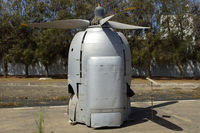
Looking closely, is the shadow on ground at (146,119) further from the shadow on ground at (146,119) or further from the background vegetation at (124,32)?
the background vegetation at (124,32)

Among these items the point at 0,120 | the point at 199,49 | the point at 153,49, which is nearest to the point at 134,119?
the point at 0,120

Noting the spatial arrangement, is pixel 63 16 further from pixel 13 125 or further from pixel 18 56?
pixel 13 125

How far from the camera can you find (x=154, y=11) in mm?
29297

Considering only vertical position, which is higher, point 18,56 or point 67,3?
point 67,3

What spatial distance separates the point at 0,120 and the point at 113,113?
4.53m

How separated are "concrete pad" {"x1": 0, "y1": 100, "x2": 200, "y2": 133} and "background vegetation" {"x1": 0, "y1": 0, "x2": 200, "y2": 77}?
18004 mm

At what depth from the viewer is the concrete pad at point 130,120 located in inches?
289

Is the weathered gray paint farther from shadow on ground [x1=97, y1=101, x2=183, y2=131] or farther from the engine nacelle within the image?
the engine nacelle

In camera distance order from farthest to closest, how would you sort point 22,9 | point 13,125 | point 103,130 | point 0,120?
point 22,9 < point 0,120 < point 13,125 < point 103,130

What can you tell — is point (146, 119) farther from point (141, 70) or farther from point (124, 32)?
point (141, 70)

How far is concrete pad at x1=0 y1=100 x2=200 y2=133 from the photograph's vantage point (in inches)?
289

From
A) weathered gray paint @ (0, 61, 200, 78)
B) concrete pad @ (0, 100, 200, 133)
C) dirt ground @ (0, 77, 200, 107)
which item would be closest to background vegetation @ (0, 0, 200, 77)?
weathered gray paint @ (0, 61, 200, 78)

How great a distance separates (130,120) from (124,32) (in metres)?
21.8

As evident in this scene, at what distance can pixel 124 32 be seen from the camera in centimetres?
2908
